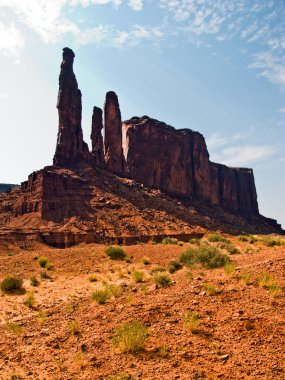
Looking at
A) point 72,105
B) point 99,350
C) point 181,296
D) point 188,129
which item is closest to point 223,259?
point 181,296

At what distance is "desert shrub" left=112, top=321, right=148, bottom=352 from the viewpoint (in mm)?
7359

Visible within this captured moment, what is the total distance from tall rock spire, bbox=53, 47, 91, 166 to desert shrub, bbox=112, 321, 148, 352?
5986cm

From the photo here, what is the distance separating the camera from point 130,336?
7477mm

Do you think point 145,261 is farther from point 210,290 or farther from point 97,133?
point 97,133

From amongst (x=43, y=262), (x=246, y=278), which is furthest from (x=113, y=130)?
(x=246, y=278)

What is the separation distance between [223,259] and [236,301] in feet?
31.6

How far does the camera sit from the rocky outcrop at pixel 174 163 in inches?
3809

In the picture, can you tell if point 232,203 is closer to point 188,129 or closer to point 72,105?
point 188,129

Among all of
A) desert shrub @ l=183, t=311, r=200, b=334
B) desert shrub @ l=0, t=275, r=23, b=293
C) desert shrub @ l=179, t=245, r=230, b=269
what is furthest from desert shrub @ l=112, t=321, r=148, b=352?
desert shrub @ l=0, t=275, r=23, b=293

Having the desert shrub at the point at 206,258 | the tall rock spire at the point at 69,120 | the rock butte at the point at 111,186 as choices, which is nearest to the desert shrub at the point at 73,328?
the desert shrub at the point at 206,258

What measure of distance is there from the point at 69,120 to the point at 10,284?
55896 millimetres

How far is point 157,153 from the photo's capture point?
99.4 metres

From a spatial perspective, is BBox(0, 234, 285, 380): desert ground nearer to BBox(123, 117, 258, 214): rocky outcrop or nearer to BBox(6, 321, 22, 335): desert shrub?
BBox(6, 321, 22, 335): desert shrub

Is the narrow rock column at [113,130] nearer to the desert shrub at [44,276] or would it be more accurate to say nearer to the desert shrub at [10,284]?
the desert shrub at [44,276]
